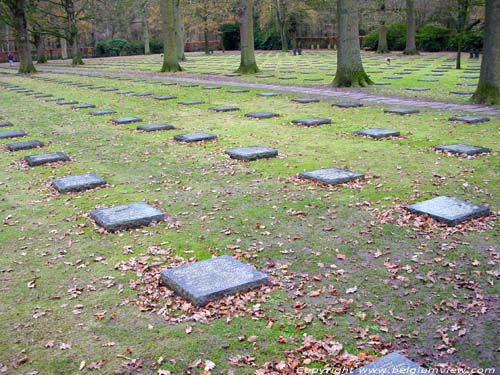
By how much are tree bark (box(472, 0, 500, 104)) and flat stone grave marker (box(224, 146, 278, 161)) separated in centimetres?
621

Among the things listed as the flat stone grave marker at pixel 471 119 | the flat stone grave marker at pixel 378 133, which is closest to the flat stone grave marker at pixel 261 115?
the flat stone grave marker at pixel 378 133

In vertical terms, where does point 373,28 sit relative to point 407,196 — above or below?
above

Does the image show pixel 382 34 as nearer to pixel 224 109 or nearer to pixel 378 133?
pixel 224 109

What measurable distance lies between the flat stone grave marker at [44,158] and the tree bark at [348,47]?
9.72 m

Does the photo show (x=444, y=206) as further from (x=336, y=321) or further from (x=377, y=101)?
(x=377, y=101)

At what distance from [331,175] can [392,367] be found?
3780mm

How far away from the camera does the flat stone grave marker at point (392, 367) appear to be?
260 centimetres

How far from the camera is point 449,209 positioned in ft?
16.2

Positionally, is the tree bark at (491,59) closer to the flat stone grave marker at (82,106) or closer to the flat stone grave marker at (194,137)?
the flat stone grave marker at (194,137)

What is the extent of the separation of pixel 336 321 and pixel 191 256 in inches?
58.4

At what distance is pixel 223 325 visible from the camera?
3.21m

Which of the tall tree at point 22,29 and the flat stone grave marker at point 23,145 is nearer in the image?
the flat stone grave marker at point 23,145

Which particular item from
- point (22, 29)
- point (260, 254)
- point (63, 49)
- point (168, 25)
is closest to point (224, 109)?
point (260, 254)

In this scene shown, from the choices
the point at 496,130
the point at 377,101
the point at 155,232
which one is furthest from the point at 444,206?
the point at 377,101
